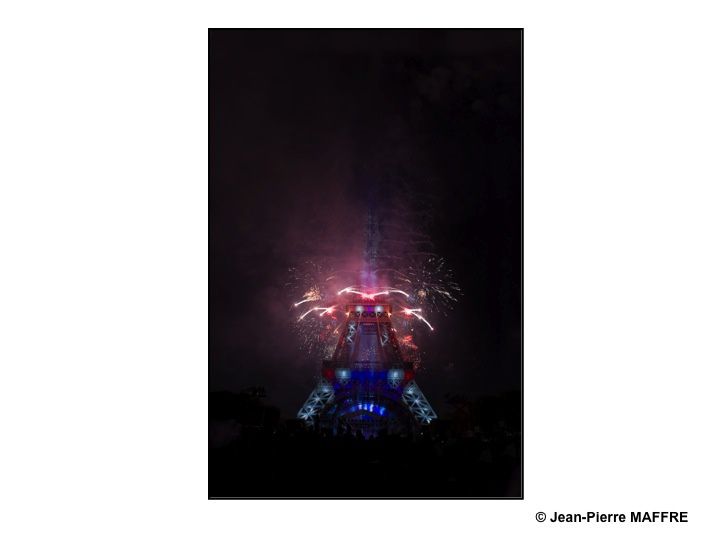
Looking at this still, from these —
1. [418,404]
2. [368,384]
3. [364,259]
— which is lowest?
[418,404]

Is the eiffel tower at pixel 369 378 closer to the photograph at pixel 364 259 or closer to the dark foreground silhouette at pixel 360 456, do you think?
the photograph at pixel 364 259

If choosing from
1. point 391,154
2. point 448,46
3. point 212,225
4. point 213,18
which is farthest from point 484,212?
point 213,18

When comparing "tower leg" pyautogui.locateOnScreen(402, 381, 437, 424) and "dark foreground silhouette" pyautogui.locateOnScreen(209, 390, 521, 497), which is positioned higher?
"tower leg" pyautogui.locateOnScreen(402, 381, 437, 424)

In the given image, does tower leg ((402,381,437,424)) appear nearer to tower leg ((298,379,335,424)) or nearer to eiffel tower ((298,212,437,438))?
eiffel tower ((298,212,437,438))

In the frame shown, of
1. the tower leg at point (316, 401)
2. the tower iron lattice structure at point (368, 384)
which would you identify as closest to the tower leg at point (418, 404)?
the tower iron lattice structure at point (368, 384)

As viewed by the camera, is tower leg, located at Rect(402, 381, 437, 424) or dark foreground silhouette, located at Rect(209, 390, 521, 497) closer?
dark foreground silhouette, located at Rect(209, 390, 521, 497)

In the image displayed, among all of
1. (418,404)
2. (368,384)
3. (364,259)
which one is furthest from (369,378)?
(364,259)

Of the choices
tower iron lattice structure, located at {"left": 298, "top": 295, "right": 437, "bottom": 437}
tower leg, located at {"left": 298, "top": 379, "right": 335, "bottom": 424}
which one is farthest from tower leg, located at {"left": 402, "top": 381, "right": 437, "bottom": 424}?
tower leg, located at {"left": 298, "top": 379, "right": 335, "bottom": 424}

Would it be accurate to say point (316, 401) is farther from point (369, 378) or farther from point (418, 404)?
point (418, 404)
